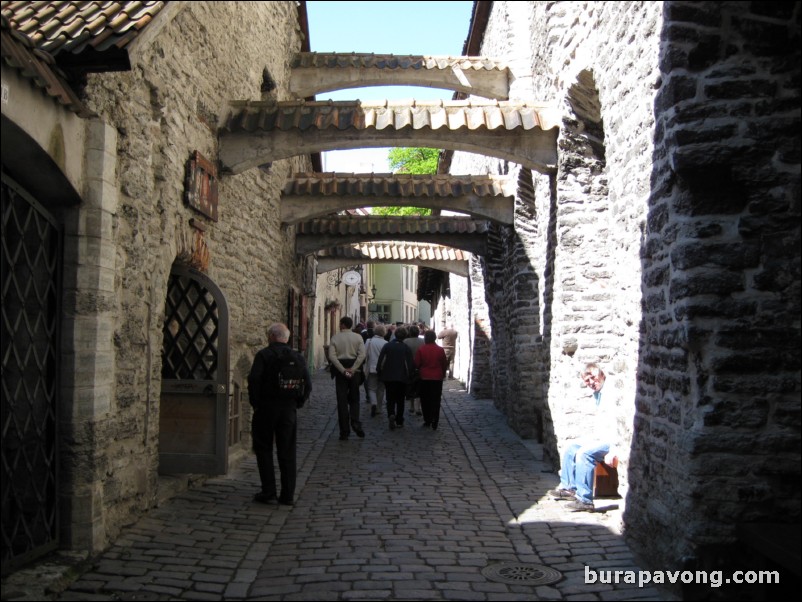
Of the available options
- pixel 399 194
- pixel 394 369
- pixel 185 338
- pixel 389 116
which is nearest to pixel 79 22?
pixel 185 338

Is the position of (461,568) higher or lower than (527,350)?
lower

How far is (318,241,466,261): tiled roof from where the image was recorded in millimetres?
17703

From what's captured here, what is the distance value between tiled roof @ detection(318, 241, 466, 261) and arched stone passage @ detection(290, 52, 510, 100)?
561 cm

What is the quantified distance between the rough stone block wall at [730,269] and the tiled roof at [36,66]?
3347 mm

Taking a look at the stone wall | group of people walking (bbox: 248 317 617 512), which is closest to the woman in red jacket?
group of people walking (bbox: 248 317 617 512)

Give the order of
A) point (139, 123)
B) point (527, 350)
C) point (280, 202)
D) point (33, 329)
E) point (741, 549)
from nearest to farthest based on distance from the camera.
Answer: point (741, 549)
point (33, 329)
point (139, 123)
point (527, 350)
point (280, 202)

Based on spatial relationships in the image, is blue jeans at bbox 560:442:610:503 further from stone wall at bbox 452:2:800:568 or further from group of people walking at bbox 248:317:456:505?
group of people walking at bbox 248:317:456:505

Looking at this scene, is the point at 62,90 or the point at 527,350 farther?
the point at 527,350

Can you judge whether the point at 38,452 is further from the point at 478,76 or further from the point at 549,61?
the point at 478,76

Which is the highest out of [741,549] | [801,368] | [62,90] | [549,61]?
[549,61]

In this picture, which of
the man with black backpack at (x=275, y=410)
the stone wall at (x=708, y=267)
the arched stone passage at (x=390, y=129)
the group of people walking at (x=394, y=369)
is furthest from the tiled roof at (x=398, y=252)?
the stone wall at (x=708, y=267)

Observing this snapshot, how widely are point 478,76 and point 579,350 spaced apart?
19.6 feet

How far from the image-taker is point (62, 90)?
439cm

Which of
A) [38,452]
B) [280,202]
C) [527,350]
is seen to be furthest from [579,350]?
[280,202]
